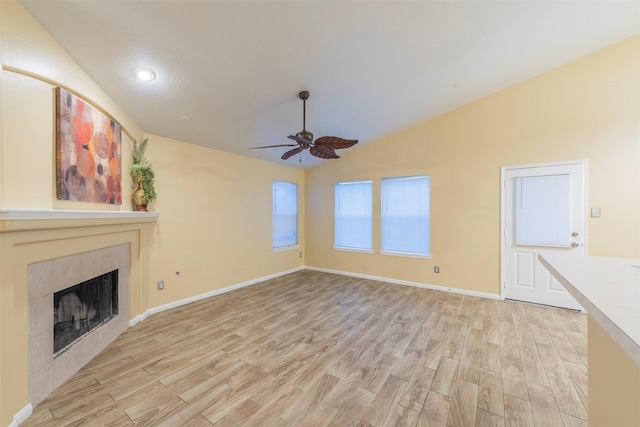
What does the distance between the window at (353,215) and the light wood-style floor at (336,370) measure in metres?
1.95

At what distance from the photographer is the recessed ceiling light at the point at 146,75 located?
2.27 metres

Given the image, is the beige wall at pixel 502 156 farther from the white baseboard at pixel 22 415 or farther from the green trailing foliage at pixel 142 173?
the white baseboard at pixel 22 415

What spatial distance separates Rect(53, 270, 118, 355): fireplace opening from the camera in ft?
6.71

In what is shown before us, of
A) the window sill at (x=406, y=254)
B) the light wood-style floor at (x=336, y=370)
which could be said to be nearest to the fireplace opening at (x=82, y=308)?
the light wood-style floor at (x=336, y=370)

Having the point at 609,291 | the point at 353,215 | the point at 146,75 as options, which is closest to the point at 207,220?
the point at 146,75

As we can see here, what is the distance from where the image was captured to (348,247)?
215 inches

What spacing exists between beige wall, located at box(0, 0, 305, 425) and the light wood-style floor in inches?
21.0

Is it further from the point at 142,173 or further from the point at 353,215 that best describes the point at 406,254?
the point at 142,173

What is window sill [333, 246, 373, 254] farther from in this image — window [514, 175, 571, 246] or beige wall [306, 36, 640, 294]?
window [514, 175, 571, 246]

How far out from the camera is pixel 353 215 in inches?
213

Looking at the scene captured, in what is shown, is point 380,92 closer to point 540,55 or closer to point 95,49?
point 540,55

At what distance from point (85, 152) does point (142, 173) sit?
0.84 meters

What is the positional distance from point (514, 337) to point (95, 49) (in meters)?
Result: 4.87

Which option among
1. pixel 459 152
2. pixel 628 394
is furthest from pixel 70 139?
pixel 459 152
